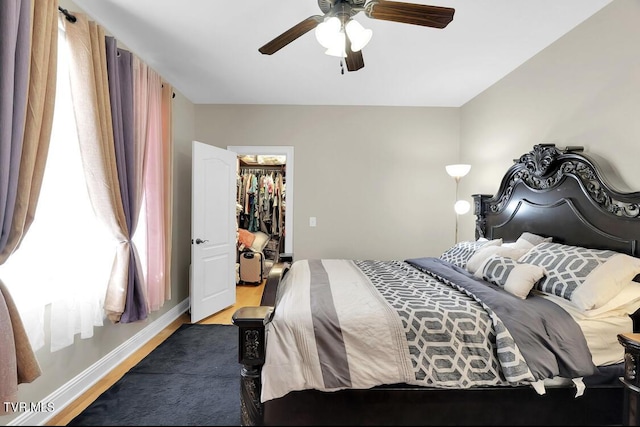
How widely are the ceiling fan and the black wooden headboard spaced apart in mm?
1307

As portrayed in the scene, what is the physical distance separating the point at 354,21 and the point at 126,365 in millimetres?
2844

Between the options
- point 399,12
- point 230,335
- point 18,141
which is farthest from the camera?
point 230,335

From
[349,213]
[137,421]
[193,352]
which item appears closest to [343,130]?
[349,213]

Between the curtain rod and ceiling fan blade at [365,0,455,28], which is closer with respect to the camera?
ceiling fan blade at [365,0,455,28]

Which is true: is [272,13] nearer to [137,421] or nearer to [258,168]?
[137,421]

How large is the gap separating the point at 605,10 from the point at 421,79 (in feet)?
4.37

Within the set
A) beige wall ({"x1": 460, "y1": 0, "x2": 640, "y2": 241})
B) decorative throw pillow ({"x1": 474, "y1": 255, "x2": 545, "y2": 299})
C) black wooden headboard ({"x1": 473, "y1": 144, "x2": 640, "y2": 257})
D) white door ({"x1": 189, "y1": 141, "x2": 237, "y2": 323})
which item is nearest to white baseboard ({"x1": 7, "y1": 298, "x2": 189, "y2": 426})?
white door ({"x1": 189, "y1": 141, "x2": 237, "y2": 323})

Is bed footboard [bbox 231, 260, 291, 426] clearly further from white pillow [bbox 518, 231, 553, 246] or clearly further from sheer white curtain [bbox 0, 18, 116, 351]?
white pillow [bbox 518, 231, 553, 246]

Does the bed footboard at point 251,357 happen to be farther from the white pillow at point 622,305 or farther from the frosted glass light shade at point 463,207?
the frosted glass light shade at point 463,207

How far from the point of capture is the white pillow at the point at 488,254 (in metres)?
2.00

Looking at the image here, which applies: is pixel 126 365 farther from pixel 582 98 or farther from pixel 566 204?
pixel 582 98

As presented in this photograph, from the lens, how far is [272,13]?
1.92m

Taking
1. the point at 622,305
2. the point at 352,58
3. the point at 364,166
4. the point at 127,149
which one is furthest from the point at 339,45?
the point at 364,166

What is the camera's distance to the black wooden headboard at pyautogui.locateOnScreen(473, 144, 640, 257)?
1612mm
